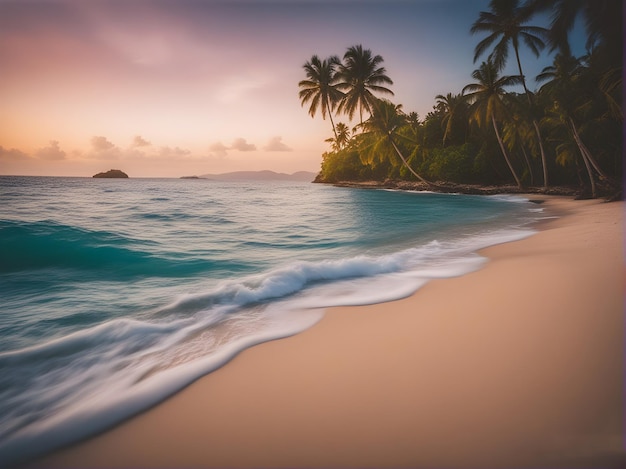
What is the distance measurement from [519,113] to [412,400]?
2798cm

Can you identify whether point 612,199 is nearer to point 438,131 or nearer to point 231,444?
point 231,444

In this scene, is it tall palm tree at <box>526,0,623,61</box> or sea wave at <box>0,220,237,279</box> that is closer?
sea wave at <box>0,220,237,279</box>

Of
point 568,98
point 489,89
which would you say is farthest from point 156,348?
point 489,89

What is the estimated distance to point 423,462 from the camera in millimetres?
1375

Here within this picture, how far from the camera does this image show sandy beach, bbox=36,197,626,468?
1.42 meters

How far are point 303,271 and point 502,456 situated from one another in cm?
360

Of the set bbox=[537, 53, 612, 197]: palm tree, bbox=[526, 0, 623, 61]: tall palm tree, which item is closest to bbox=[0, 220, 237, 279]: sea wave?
bbox=[526, 0, 623, 61]: tall palm tree

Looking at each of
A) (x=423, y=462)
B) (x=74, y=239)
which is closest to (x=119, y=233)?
(x=74, y=239)

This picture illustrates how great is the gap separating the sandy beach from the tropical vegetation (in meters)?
9.73

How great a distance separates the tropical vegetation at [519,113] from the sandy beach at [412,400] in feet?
31.9

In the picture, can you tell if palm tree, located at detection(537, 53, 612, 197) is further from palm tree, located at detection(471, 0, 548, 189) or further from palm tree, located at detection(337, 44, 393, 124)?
palm tree, located at detection(337, 44, 393, 124)

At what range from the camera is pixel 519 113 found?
22.3 meters

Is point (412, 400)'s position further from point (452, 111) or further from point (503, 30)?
point (452, 111)

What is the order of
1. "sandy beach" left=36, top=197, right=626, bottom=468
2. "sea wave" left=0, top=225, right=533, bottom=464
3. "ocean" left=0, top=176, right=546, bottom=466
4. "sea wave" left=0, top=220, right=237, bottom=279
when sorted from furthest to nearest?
"sea wave" left=0, top=220, right=237, bottom=279 → "ocean" left=0, top=176, right=546, bottom=466 → "sea wave" left=0, top=225, right=533, bottom=464 → "sandy beach" left=36, top=197, right=626, bottom=468
